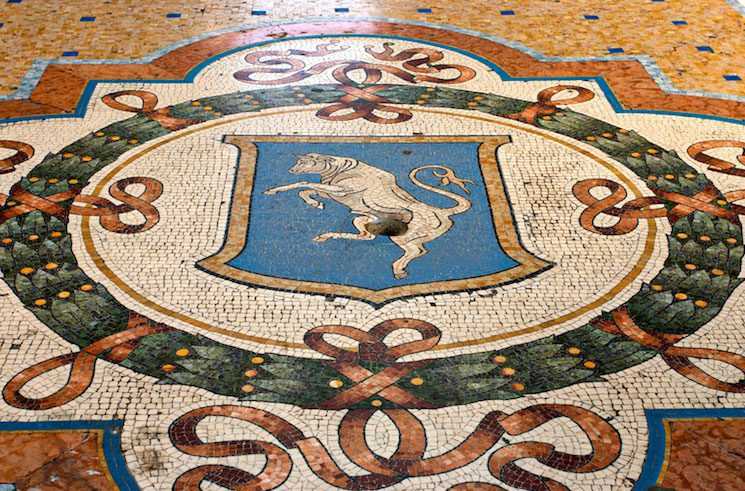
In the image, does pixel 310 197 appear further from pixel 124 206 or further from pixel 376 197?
pixel 124 206

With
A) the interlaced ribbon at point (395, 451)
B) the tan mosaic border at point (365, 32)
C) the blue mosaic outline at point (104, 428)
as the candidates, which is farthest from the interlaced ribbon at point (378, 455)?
the tan mosaic border at point (365, 32)

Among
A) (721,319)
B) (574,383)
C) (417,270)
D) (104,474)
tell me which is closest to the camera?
(104,474)

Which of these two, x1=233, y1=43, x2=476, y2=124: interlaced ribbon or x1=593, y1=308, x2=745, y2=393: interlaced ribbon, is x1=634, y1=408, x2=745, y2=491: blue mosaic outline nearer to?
x1=593, y1=308, x2=745, y2=393: interlaced ribbon

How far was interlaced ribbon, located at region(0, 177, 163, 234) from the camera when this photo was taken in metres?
6.32

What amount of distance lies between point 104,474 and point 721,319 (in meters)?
3.04

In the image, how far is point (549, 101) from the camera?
780 cm

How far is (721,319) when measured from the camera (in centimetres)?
548

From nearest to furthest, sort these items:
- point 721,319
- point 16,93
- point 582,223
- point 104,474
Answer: point 104,474, point 721,319, point 582,223, point 16,93

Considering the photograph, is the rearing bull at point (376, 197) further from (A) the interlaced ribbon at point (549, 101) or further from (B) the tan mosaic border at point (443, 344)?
(A) the interlaced ribbon at point (549, 101)

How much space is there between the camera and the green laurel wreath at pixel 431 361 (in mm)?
5020

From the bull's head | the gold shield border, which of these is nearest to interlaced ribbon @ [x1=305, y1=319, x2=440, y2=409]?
the gold shield border

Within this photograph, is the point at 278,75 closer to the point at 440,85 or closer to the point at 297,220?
the point at 440,85

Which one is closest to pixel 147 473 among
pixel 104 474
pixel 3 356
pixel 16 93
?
pixel 104 474

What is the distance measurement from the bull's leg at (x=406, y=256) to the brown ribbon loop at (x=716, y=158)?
212 centimetres
